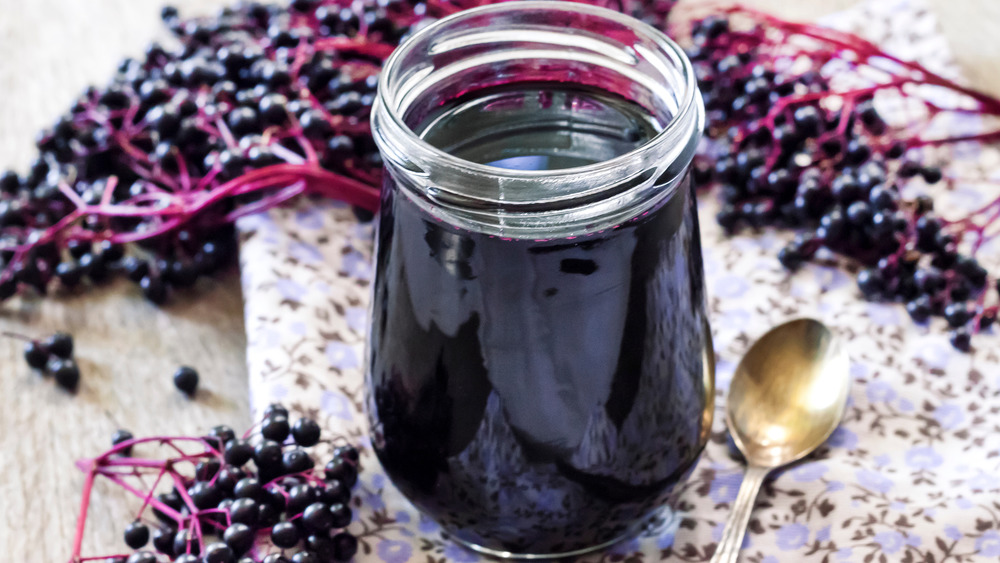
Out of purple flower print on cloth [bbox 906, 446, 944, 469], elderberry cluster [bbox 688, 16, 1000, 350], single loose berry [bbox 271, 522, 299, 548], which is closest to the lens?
single loose berry [bbox 271, 522, 299, 548]

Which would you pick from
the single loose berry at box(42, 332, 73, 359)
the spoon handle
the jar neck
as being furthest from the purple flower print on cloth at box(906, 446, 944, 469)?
the single loose berry at box(42, 332, 73, 359)

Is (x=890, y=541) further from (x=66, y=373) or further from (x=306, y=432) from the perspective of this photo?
(x=66, y=373)

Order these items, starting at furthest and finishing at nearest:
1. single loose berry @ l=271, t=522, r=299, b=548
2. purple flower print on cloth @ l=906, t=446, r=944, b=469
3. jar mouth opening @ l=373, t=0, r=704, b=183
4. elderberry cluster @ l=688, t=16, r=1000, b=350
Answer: elderberry cluster @ l=688, t=16, r=1000, b=350, purple flower print on cloth @ l=906, t=446, r=944, b=469, single loose berry @ l=271, t=522, r=299, b=548, jar mouth opening @ l=373, t=0, r=704, b=183

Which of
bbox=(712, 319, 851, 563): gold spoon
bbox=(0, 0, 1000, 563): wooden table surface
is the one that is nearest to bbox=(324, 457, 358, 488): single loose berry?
bbox=(0, 0, 1000, 563): wooden table surface

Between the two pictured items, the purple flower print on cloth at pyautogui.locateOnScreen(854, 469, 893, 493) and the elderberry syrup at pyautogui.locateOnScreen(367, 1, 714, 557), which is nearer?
the elderberry syrup at pyautogui.locateOnScreen(367, 1, 714, 557)

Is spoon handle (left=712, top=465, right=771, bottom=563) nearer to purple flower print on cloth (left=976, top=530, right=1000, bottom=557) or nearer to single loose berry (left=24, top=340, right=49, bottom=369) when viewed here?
purple flower print on cloth (left=976, top=530, right=1000, bottom=557)

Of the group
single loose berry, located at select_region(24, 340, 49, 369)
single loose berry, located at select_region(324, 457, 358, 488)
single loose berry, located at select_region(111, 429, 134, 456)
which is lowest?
single loose berry, located at select_region(324, 457, 358, 488)

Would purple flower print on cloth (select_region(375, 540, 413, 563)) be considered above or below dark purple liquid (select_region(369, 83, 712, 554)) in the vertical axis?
below
